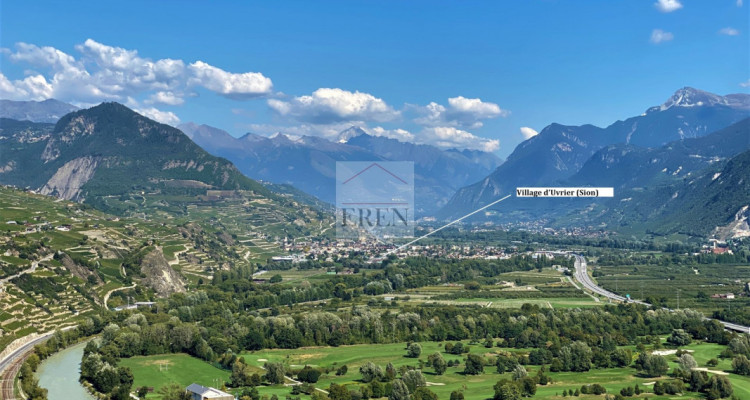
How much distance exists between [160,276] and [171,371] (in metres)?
40.2

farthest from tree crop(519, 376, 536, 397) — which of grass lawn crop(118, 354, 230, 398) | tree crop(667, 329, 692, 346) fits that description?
tree crop(667, 329, 692, 346)

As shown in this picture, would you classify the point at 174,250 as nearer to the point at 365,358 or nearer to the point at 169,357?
the point at 169,357

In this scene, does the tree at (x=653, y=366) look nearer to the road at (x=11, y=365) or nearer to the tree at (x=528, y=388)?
the tree at (x=528, y=388)

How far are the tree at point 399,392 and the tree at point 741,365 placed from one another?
1007 inches

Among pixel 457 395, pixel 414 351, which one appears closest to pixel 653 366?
pixel 457 395

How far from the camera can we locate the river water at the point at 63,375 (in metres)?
45.4

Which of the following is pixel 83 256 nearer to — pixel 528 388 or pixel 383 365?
pixel 383 365

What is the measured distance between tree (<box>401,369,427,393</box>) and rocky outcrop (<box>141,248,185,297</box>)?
4947cm

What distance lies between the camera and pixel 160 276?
292ft

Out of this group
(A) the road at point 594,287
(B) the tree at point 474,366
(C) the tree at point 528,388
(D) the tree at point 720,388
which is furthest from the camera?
(A) the road at point 594,287

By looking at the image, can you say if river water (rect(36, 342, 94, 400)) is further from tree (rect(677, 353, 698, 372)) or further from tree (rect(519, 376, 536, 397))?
tree (rect(677, 353, 698, 372))

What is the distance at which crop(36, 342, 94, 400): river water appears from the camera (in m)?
45.4

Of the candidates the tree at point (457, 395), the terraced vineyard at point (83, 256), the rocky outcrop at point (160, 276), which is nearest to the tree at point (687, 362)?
the tree at point (457, 395)

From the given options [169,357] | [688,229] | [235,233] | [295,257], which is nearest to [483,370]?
[169,357]
